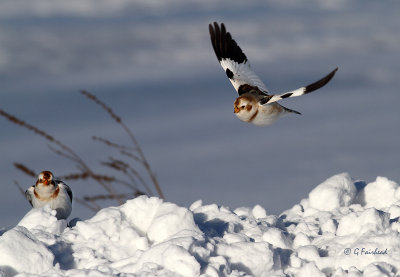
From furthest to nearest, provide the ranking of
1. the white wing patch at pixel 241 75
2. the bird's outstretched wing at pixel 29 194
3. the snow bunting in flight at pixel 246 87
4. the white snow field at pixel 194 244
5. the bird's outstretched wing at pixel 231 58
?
the bird's outstretched wing at pixel 231 58 → the white wing patch at pixel 241 75 → the bird's outstretched wing at pixel 29 194 → the snow bunting in flight at pixel 246 87 → the white snow field at pixel 194 244

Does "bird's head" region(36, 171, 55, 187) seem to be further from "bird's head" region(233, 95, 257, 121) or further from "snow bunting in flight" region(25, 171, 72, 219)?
"bird's head" region(233, 95, 257, 121)

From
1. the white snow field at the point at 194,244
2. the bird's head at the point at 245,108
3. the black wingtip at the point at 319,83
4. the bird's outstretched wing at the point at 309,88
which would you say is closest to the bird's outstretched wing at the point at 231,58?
the bird's head at the point at 245,108

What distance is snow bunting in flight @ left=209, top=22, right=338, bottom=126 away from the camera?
7.32m

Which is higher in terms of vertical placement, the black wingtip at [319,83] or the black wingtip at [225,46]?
the black wingtip at [225,46]

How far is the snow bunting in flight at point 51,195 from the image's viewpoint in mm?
7402

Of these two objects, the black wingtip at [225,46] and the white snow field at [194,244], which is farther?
the black wingtip at [225,46]

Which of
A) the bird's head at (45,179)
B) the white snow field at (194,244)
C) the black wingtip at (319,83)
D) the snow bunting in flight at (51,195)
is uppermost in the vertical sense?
the black wingtip at (319,83)

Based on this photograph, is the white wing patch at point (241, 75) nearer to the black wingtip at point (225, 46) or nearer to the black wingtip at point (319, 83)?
the black wingtip at point (225, 46)

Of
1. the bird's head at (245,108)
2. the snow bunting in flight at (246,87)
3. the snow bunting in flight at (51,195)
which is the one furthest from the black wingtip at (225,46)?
the snow bunting in flight at (51,195)

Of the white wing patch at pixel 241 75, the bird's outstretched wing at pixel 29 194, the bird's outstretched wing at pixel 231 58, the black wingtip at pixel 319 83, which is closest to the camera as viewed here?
the black wingtip at pixel 319 83

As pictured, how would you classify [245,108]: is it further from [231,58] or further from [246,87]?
[231,58]

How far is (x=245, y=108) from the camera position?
7359 millimetres

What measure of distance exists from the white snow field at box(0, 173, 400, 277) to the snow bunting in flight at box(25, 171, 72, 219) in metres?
0.99

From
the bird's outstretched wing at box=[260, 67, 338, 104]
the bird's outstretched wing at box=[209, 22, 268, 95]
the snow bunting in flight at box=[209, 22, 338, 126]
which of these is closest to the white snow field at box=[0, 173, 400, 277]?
the bird's outstretched wing at box=[260, 67, 338, 104]
